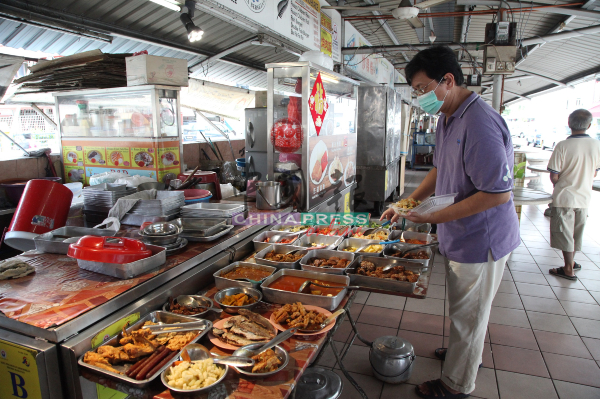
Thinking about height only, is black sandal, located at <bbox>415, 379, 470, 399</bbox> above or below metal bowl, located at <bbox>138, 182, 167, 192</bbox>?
below

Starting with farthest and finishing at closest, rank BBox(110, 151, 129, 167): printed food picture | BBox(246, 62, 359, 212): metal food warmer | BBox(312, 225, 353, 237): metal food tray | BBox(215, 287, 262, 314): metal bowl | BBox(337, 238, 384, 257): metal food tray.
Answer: BBox(110, 151, 129, 167): printed food picture → BBox(246, 62, 359, 212): metal food warmer → BBox(312, 225, 353, 237): metal food tray → BBox(337, 238, 384, 257): metal food tray → BBox(215, 287, 262, 314): metal bowl

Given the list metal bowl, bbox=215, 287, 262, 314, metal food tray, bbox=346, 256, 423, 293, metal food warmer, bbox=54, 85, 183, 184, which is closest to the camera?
metal bowl, bbox=215, 287, 262, 314

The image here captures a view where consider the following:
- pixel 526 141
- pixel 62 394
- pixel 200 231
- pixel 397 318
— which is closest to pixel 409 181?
pixel 397 318

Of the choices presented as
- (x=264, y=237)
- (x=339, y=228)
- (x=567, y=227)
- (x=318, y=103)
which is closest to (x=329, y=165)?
(x=318, y=103)

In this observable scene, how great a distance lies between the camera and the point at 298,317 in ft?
6.13

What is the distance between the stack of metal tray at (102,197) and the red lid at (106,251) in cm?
120

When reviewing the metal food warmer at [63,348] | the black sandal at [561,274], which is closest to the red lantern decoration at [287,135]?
the metal food warmer at [63,348]

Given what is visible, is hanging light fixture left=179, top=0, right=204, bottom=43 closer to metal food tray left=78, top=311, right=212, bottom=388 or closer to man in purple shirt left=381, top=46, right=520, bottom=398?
man in purple shirt left=381, top=46, right=520, bottom=398

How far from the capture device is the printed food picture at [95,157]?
4.65m

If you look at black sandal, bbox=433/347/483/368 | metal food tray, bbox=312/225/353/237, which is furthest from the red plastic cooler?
black sandal, bbox=433/347/483/368

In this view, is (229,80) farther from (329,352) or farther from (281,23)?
(329,352)

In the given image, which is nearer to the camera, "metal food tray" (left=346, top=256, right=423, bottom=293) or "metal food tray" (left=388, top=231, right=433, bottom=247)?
"metal food tray" (left=346, top=256, right=423, bottom=293)

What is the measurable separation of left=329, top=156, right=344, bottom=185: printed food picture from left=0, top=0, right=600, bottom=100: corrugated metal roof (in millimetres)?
2194

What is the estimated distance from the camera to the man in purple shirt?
200 cm
